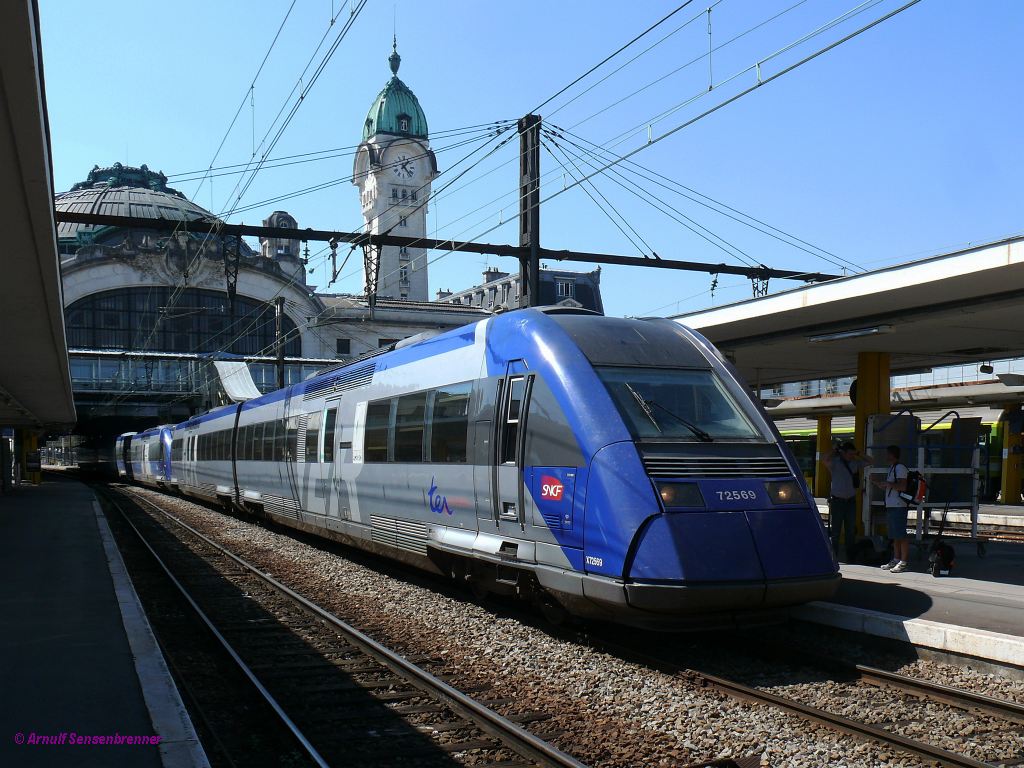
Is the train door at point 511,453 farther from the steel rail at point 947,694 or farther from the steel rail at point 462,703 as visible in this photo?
the steel rail at point 947,694

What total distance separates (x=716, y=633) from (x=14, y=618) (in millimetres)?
7035

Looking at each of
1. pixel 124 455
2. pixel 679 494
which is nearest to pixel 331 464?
pixel 679 494

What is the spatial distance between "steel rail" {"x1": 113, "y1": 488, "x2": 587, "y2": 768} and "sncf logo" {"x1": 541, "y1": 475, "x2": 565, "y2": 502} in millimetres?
1853

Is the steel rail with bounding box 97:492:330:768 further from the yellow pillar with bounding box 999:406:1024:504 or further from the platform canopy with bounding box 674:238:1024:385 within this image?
the yellow pillar with bounding box 999:406:1024:504

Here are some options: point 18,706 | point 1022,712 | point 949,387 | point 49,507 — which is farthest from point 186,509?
point 1022,712

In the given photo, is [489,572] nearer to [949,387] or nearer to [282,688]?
[282,688]

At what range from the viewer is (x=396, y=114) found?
334 feet

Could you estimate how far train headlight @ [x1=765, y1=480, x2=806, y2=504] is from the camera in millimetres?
8188

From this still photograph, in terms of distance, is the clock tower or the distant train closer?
the distant train

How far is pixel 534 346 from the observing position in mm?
9219

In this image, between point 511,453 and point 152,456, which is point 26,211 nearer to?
point 511,453

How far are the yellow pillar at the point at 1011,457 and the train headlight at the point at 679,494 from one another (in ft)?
73.4

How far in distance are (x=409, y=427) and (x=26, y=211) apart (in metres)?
4.84

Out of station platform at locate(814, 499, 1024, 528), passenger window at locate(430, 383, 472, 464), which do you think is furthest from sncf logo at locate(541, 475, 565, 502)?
station platform at locate(814, 499, 1024, 528)
